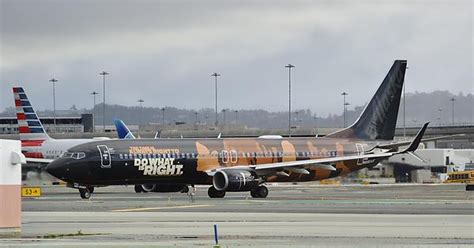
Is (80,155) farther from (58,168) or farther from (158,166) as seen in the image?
(158,166)

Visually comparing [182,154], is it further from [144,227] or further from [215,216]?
[144,227]

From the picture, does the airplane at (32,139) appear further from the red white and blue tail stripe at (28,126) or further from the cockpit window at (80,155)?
the cockpit window at (80,155)

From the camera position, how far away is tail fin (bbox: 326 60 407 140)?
79.1 m

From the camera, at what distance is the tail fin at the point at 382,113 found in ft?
260

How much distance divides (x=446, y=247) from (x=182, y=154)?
39.9 m

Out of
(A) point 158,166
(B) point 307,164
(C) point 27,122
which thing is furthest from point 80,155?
(C) point 27,122

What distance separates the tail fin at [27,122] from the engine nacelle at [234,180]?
91.6 ft

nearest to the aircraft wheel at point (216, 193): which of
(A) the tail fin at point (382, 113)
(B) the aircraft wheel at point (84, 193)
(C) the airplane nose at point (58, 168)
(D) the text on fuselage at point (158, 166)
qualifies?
(D) the text on fuselage at point (158, 166)

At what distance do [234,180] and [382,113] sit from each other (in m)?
18.2

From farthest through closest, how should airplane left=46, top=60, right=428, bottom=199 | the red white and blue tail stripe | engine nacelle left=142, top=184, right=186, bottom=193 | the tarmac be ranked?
1. the red white and blue tail stripe
2. engine nacelle left=142, top=184, right=186, bottom=193
3. airplane left=46, top=60, right=428, bottom=199
4. the tarmac

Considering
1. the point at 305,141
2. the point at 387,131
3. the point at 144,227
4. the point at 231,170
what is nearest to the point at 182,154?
the point at 231,170

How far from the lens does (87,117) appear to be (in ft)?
631

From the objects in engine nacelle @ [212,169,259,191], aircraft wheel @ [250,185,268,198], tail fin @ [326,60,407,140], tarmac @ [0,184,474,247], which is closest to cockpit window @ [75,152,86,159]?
tarmac @ [0,184,474,247]

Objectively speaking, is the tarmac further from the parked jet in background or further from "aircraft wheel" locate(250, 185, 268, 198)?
the parked jet in background
